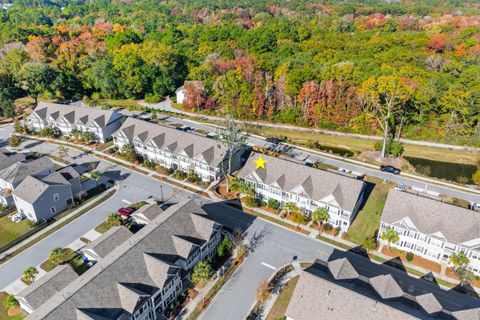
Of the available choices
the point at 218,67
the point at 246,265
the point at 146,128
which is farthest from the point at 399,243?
the point at 218,67

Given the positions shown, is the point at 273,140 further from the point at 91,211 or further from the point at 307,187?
the point at 91,211

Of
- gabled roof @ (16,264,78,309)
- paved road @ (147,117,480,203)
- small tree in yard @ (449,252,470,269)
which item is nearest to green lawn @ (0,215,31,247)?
gabled roof @ (16,264,78,309)

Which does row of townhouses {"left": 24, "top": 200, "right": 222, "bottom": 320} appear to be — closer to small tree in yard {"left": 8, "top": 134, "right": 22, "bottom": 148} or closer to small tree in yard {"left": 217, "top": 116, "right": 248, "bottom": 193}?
small tree in yard {"left": 217, "top": 116, "right": 248, "bottom": 193}

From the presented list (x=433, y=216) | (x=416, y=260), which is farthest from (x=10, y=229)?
(x=433, y=216)

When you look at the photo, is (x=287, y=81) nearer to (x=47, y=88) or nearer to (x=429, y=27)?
(x=47, y=88)

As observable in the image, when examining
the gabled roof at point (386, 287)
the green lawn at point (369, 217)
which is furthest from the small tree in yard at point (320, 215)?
the gabled roof at point (386, 287)

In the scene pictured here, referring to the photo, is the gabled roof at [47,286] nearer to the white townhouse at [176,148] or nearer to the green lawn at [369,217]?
the white townhouse at [176,148]
